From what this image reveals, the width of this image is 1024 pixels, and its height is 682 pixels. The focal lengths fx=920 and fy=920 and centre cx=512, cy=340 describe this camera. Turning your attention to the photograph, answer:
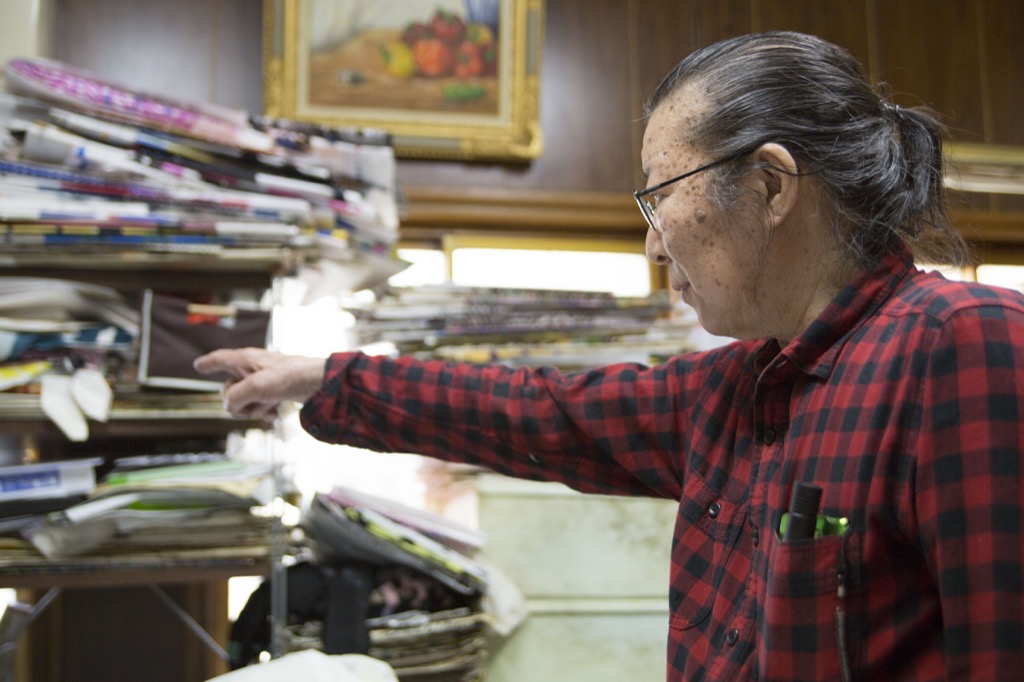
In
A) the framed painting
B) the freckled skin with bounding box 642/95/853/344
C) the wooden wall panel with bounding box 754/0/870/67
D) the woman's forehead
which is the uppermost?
the wooden wall panel with bounding box 754/0/870/67

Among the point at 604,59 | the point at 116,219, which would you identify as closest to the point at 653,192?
the point at 116,219

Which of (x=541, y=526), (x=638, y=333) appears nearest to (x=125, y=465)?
(x=541, y=526)

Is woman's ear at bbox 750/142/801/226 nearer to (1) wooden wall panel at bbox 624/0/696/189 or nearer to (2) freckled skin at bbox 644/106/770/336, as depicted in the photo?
(2) freckled skin at bbox 644/106/770/336

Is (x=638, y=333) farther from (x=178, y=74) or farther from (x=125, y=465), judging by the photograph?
(x=178, y=74)

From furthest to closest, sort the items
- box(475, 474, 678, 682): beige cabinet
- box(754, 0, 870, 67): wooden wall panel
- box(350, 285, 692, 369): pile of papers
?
box(754, 0, 870, 67): wooden wall panel → box(350, 285, 692, 369): pile of papers → box(475, 474, 678, 682): beige cabinet

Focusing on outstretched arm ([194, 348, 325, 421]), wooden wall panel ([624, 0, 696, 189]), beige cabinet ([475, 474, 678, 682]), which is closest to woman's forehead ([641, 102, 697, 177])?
outstretched arm ([194, 348, 325, 421])

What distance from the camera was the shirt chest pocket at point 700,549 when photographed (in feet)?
2.86

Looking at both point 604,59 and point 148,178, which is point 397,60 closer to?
point 604,59

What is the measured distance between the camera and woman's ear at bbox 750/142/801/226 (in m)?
0.83

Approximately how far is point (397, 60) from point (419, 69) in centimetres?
6

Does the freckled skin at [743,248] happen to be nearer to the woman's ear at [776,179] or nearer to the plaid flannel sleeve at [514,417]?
the woman's ear at [776,179]

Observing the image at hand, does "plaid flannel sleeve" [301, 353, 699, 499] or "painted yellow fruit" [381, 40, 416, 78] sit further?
"painted yellow fruit" [381, 40, 416, 78]

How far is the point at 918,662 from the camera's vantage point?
696 mm

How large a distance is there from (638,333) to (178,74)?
4.18ft
